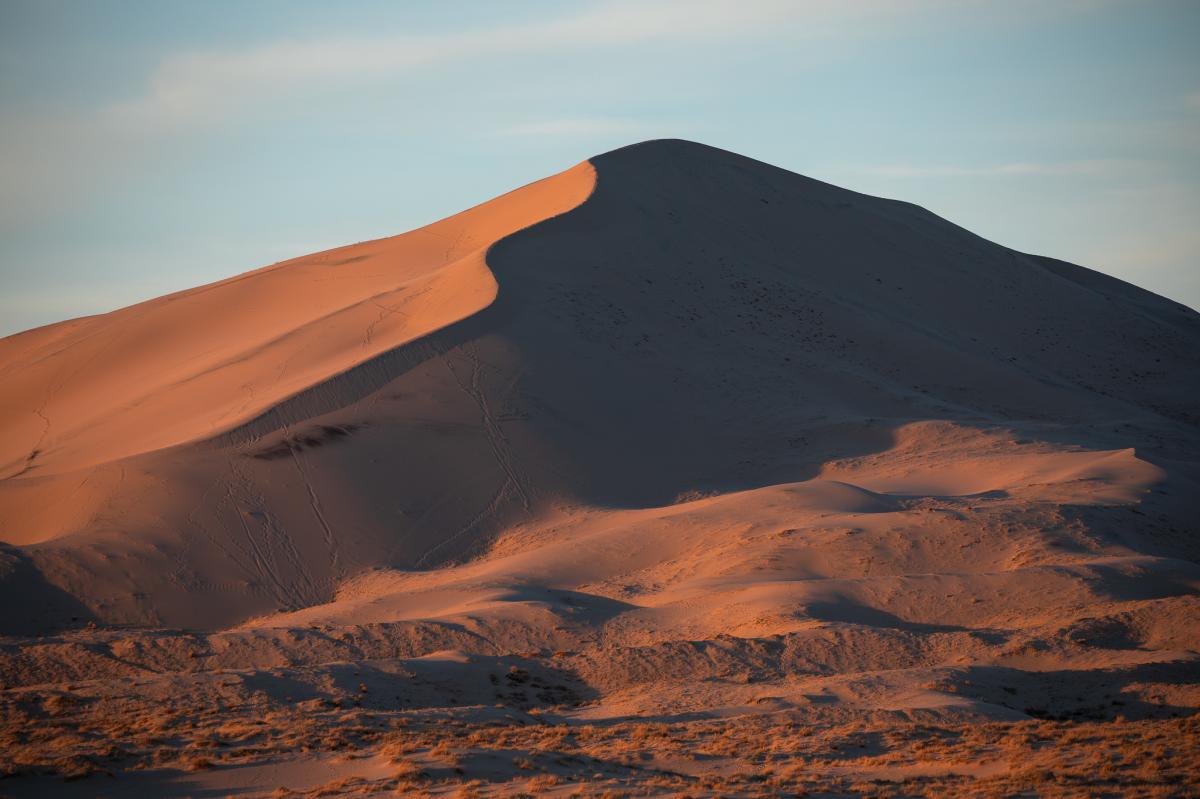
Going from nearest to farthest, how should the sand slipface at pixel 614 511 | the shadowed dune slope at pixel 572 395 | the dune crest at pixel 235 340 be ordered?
1. the sand slipface at pixel 614 511
2. the shadowed dune slope at pixel 572 395
3. the dune crest at pixel 235 340

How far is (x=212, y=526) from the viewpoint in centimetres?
2228

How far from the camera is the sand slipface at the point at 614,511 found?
12695mm

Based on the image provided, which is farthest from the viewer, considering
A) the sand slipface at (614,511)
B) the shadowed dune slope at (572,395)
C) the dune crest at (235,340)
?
the dune crest at (235,340)

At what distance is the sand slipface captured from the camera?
41.7 feet

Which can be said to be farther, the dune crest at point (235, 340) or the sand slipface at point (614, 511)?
the dune crest at point (235, 340)

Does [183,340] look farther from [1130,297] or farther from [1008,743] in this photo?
[1130,297]

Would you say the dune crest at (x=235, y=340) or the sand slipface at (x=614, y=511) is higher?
the dune crest at (x=235, y=340)

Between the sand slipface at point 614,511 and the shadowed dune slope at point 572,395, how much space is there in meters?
0.12

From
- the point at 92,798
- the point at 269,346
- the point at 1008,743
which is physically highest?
the point at 269,346

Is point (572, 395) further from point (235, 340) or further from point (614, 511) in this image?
point (235, 340)

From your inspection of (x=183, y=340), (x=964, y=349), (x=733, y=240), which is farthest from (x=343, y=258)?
(x=964, y=349)

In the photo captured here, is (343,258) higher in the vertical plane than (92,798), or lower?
higher

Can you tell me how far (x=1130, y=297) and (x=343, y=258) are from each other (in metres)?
34.1

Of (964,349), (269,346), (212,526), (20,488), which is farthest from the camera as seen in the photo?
(964,349)
